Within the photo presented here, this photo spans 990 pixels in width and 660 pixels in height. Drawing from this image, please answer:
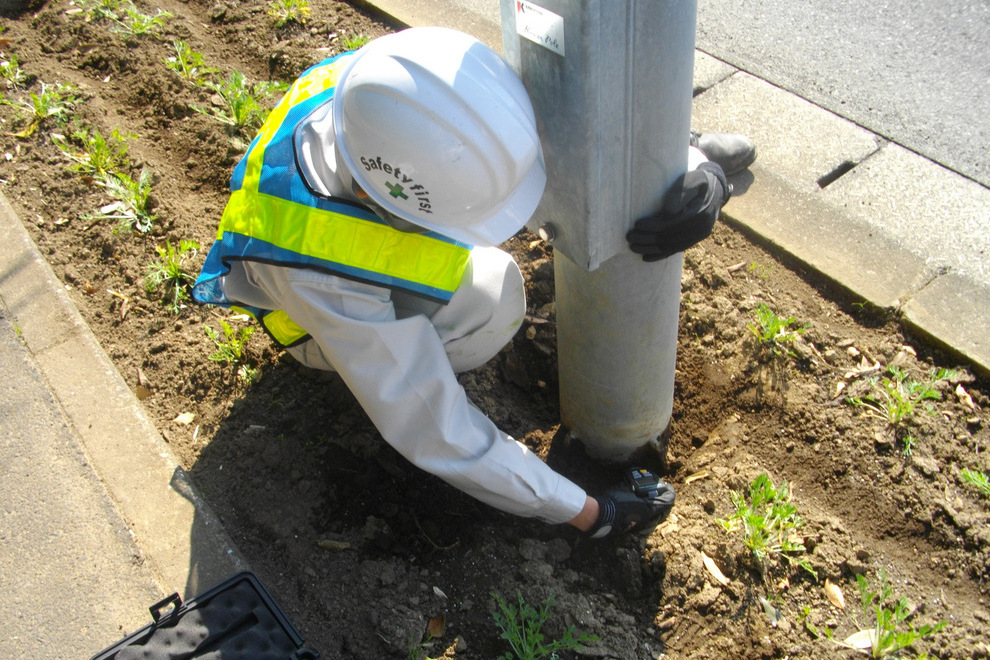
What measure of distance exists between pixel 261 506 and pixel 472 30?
2.93 metres

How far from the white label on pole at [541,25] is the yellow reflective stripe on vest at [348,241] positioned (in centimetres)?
63

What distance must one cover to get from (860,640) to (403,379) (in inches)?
60.8

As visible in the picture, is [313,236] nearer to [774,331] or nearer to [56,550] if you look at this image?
[56,550]

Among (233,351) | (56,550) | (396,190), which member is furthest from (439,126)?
(56,550)

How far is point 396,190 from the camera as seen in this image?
1849mm

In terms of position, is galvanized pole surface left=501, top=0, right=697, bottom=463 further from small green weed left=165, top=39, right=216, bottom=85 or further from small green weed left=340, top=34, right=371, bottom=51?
small green weed left=165, top=39, right=216, bottom=85

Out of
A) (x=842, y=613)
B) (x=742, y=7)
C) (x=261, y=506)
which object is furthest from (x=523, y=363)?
(x=742, y=7)

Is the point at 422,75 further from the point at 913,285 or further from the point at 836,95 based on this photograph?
the point at 836,95

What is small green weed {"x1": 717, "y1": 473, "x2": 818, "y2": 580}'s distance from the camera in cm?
238

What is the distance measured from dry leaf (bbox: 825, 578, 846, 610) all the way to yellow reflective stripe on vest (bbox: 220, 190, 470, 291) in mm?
1514

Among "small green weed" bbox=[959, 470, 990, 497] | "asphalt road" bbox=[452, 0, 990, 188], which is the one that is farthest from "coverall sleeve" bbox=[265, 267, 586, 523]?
"asphalt road" bbox=[452, 0, 990, 188]

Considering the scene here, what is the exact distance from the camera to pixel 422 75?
1704 mm

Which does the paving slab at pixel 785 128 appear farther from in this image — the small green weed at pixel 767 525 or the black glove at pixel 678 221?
the black glove at pixel 678 221

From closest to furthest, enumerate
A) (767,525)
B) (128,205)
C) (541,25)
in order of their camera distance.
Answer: (541,25)
(767,525)
(128,205)
